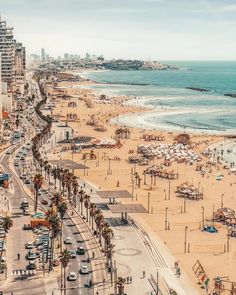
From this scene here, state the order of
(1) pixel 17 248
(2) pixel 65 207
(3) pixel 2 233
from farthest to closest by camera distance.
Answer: (2) pixel 65 207 < (3) pixel 2 233 < (1) pixel 17 248

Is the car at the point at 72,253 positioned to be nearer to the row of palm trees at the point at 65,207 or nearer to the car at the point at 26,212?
the row of palm trees at the point at 65,207

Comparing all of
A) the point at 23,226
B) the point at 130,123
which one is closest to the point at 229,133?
the point at 130,123

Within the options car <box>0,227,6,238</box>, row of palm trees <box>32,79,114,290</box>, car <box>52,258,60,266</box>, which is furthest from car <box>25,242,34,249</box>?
car <box>52,258,60,266</box>

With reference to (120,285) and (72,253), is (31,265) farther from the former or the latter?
(120,285)

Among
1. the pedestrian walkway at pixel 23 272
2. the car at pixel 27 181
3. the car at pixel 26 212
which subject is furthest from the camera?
the car at pixel 27 181

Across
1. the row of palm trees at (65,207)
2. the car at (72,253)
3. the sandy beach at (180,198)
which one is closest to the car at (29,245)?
the row of palm trees at (65,207)

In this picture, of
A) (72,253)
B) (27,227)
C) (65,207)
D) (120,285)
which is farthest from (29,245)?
(120,285)

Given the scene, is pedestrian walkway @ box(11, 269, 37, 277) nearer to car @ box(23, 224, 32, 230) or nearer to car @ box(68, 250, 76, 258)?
car @ box(68, 250, 76, 258)

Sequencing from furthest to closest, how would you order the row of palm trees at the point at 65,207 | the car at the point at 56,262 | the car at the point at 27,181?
the car at the point at 27,181 < the row of palm trees at the point at 65,207 < the car at the point at 56,262

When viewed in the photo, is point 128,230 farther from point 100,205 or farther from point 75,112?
point 75,112
